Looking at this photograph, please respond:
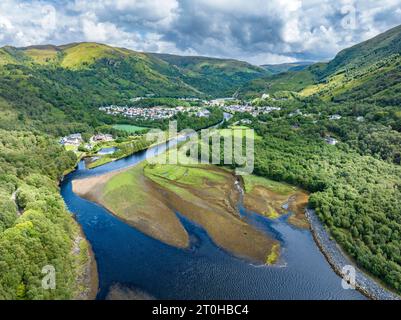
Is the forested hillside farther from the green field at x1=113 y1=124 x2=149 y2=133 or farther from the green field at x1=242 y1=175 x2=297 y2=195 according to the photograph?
the green field at x1=113 y1=124 x2=149 y2=133

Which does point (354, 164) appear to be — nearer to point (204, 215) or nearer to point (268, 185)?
point (268, 185)

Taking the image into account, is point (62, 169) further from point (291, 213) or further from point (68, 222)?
point (291, 213)

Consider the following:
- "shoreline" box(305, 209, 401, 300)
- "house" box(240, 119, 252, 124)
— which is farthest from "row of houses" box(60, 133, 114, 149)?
"shoreline" box(305, 209, 401, 300)

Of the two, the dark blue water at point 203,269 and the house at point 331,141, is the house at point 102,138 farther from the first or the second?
the house at point 331,141

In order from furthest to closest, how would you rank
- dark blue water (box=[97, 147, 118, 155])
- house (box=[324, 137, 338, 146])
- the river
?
dark blue water (box=[97, 147, 118, 155])
house (box=[324, 137, 338, 146])
the river

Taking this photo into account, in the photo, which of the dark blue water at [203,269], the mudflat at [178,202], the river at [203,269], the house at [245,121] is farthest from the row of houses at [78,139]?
the dark blue water at [203,269]

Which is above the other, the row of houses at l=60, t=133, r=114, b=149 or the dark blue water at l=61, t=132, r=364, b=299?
the row of houses at l=60, t=133, r=114, b=149
